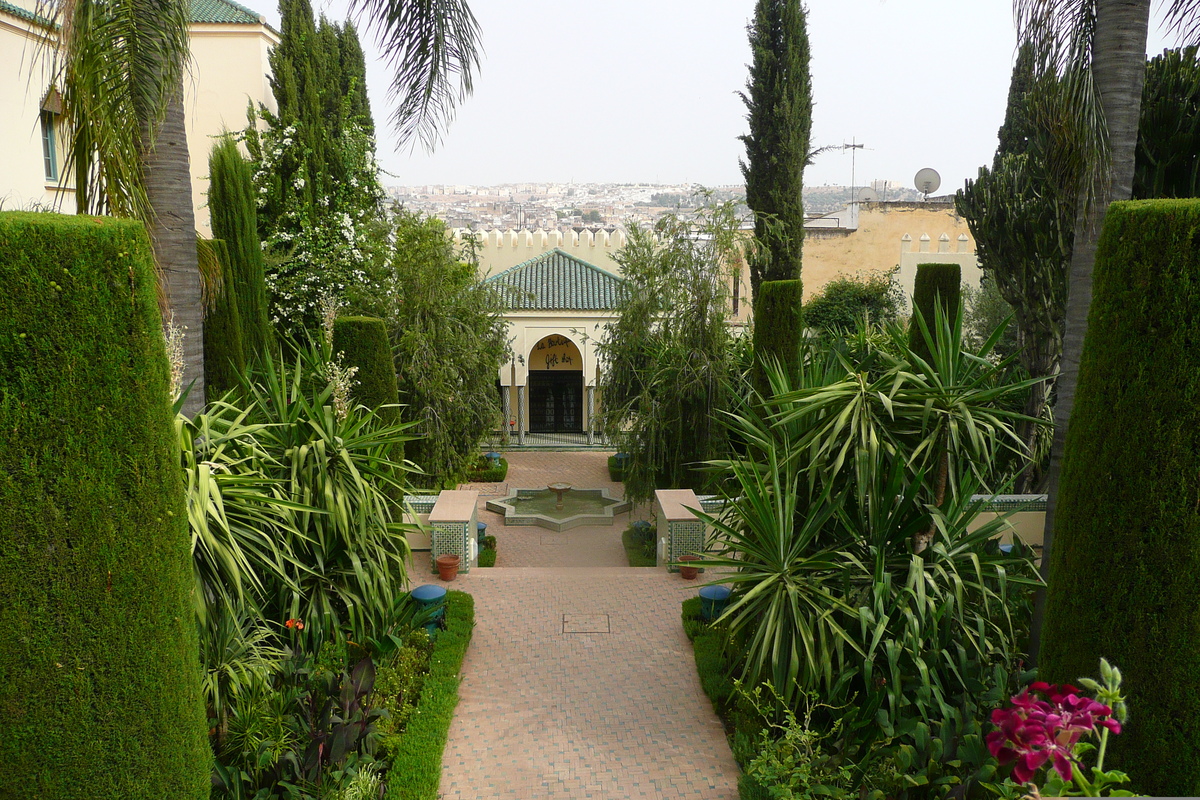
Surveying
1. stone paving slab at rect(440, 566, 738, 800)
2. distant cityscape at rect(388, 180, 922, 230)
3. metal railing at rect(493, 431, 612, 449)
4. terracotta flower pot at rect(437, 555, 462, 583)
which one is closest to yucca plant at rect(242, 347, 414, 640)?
stone paving slab at rect(440, 566, 738, 800)

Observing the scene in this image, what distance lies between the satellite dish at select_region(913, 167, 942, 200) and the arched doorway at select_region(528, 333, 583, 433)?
10.8 metres

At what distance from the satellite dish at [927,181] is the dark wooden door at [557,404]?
1104 cm

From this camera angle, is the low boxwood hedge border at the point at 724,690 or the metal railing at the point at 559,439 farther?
the metal railing at the point at 559,439

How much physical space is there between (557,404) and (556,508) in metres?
8.80

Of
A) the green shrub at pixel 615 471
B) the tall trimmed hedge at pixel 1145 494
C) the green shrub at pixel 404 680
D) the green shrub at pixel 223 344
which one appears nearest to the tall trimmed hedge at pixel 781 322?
the green shrub at pixel 404 680

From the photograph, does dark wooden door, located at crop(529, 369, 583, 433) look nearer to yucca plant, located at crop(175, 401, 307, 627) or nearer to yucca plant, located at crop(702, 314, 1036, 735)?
yucca plant, located at crop(175, 401, 307, 627)

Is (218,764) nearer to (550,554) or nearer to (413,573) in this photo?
(413,573)

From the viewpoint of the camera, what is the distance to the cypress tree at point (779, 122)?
55.6 ft

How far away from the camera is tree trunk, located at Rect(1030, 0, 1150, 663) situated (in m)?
5.34

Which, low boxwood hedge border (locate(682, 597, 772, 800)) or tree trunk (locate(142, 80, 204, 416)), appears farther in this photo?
tree trunk (locate(142, 80, 204, 416))

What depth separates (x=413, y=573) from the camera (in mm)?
9852

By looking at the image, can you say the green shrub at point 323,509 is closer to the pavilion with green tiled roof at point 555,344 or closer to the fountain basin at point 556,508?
the fountain basin at point 556,508

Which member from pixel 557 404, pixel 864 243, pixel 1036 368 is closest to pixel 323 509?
pixel 1036 368

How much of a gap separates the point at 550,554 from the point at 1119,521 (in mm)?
9354
